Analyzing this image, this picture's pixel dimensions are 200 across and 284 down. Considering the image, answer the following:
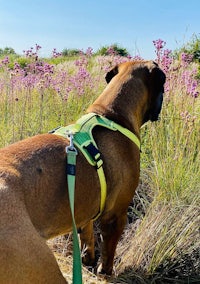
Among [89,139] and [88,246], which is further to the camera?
[88,246]

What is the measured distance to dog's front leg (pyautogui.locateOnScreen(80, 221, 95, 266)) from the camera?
3.69 meters

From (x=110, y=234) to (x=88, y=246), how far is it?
1.68 feet

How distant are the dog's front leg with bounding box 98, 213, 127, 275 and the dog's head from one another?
3.09 ft

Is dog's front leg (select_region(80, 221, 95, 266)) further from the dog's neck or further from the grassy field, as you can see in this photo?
the dog's neck

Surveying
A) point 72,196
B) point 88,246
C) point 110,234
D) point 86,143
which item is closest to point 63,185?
point 72,196

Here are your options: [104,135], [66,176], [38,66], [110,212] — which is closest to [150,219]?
[110,212]

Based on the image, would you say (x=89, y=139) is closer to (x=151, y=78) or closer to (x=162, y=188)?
(x=151, y=78)

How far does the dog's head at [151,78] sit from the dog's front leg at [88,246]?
1.10 m

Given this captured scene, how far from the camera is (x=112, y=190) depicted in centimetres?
308

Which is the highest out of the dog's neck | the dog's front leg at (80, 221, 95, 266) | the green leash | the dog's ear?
the dog's ear

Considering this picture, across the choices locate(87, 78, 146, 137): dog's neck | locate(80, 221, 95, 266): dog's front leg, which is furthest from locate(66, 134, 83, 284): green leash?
locate(80, 221, 95, 266): dog's front leg

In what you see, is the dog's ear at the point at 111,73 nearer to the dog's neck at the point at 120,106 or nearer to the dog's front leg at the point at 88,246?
the dog's neck at the point at 120,106

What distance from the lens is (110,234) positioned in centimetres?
330

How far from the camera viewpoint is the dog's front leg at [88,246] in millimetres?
3694
